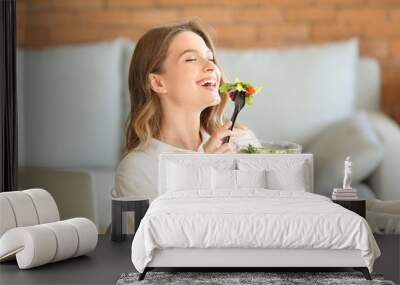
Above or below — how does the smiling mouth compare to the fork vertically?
above

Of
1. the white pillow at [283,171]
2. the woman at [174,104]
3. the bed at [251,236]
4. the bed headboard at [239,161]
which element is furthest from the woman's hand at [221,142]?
the bed at [251,236]

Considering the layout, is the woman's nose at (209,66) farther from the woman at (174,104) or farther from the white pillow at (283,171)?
the white pillow at (283,171)

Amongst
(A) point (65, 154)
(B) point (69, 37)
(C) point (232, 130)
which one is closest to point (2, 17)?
(B) point (69, 37)

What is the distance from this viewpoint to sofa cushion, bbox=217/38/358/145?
532 centimetres

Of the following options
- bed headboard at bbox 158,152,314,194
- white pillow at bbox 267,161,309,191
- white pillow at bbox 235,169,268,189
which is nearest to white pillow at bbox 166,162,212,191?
bed headboard at bbox 158,152,314,194

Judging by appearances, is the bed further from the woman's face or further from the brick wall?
the brick wall

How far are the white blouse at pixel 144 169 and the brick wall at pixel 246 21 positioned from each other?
0.70m

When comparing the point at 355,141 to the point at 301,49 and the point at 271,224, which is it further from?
the point at 271,224

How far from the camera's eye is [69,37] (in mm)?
5598

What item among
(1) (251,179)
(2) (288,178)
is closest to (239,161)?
(1) (251,179)

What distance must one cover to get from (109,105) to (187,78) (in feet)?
1.94

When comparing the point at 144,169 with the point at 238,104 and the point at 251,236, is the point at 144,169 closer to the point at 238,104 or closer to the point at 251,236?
the point at 238,104

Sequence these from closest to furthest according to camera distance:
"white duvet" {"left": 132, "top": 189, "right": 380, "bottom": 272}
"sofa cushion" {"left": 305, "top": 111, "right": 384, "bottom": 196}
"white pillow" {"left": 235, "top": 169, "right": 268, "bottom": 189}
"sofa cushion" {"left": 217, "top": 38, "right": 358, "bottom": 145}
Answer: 1. "white duvet" {"left": 132, "top": 189, "right": 380, "bottom": 272}
2. "white pillow" {"left": 235, "top": 169, "right": 268, "bottom": 189}
3. "sofa cushion" {"left": 305, "top": 111, "right": 384, "bottom": 196}
4. "sofa cushion" {"left": 217, "top": 38, "right": 358, "bottom": 145}

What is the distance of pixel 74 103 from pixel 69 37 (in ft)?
1.57
